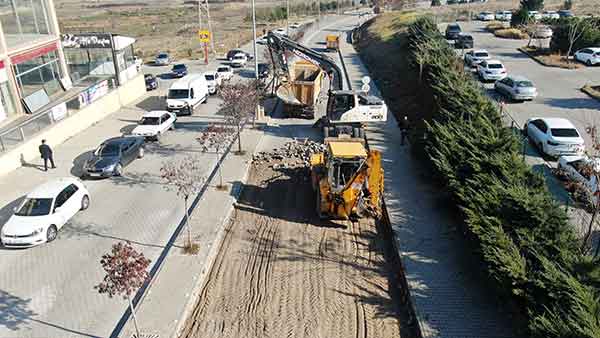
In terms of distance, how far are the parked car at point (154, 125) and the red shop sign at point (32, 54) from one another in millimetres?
8220

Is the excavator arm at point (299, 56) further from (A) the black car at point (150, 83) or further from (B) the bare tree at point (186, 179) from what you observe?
(A) the black car at point (150, 83)

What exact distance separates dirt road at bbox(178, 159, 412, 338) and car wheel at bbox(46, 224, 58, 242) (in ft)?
18.4

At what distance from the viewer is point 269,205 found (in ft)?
56.9

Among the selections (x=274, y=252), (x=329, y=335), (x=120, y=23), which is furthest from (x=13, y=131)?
(x=120, y=23)

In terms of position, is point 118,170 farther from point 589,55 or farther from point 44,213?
point 589,55

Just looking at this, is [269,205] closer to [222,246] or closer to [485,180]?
[222,246]

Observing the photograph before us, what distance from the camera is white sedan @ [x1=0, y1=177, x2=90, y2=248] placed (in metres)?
14.6

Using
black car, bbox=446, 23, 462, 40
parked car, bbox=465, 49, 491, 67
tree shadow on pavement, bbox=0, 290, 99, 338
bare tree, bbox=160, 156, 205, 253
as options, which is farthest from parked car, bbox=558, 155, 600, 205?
black car, bbox=446, 23, 462, 40

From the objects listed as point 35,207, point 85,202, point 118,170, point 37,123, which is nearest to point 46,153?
point 37,123

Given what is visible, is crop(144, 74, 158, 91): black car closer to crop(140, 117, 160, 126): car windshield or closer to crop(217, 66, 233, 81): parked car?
crop(217, 66, 233, 81): parked car

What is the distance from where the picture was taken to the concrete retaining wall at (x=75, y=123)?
68.8ft

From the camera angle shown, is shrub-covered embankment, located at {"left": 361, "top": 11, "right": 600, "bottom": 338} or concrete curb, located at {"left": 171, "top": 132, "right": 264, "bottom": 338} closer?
shrub-covered embankment, located at {"left": 361, "top": 11, "right": 600, "bottom": 338}

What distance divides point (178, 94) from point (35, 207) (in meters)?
14.7

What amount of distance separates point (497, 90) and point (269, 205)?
734 inches
